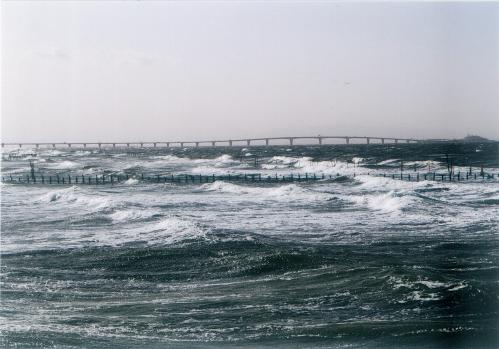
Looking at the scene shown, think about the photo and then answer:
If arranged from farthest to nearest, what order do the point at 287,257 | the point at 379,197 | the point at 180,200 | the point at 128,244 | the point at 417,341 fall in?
the point at 180,200
the point at 379,197
the point at 128,244
the point at 287,257
the point at 417,341

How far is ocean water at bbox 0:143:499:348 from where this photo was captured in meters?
11.6

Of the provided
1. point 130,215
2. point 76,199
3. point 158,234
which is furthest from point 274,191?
point 158,234

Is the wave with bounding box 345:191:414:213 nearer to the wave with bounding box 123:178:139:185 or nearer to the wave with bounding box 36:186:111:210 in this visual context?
the wave with bounding box 36:186:111:210

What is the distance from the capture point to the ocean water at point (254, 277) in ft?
38.2

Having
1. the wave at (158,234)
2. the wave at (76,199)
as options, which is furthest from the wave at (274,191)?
the wave at (158,234)

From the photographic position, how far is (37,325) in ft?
40.3

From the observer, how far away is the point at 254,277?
54.2ft

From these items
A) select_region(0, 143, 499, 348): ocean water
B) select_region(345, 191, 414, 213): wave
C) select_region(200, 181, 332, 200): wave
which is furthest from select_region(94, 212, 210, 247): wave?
select_region(200, 181, 332, 200): wave

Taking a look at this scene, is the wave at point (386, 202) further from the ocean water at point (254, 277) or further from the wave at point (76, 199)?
the wave at point (76, 199)

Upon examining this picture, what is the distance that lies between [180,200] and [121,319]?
86.4 ft

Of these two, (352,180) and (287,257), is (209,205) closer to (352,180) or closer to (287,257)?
(287,257)

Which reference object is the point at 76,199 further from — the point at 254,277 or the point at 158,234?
the point at 254,277

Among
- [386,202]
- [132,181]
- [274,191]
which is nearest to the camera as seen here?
[386,202]

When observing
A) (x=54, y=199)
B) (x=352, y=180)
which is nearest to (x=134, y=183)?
(x=54, y=199)
